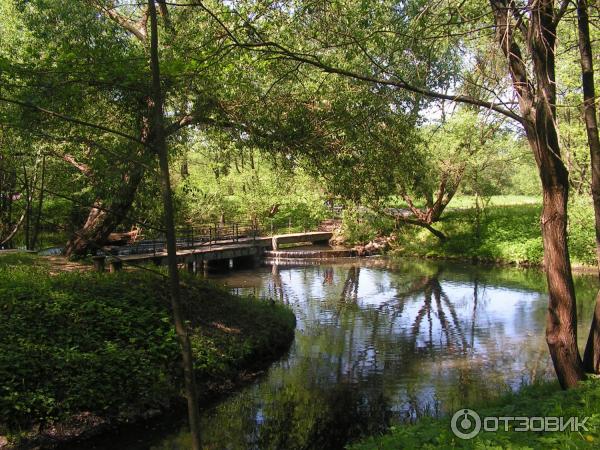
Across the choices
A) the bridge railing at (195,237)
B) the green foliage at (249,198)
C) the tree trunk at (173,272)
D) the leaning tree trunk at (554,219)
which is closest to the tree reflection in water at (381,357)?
the leaning tree trunk at (554,219)

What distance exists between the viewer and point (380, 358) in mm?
11609

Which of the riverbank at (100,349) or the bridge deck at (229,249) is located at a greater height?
the bridge deck at (229,249)

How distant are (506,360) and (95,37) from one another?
11.2 meters

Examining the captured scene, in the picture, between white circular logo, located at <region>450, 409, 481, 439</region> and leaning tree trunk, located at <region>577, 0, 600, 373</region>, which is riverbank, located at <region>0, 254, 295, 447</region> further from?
leaning tree trunk, located at <region>577, 0, 600, 373</region>

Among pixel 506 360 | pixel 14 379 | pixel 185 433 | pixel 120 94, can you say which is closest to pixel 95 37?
pixel 120 94

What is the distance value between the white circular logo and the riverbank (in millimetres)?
4974

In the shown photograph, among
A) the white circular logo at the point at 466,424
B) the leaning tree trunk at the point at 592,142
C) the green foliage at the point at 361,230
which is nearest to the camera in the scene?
the white circular logo at the point at 466,424

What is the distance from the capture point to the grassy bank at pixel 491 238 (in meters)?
22.5

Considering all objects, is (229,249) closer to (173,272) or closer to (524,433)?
(524,433)

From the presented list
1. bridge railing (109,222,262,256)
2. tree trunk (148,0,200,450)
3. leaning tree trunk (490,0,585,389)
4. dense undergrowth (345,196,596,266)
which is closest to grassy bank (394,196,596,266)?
dense undergrowth (345,196,596,266)

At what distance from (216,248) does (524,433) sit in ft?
67.1

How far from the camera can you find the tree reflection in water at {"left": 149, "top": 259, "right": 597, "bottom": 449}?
8.24 m

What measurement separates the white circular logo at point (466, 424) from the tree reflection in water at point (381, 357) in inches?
78.9

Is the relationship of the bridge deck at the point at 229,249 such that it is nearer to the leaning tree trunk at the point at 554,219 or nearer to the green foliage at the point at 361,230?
the green foliage at the point at 361,230
